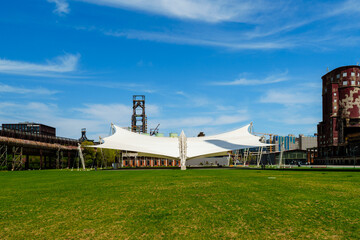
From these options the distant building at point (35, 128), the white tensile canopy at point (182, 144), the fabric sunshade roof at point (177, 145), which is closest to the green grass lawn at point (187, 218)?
the white tensile canopy at point (182, 144)

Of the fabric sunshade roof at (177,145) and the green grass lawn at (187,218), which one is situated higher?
the fabric sunshade roof at (177,145)

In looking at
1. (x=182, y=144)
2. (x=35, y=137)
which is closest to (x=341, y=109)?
(x=182, y=144)

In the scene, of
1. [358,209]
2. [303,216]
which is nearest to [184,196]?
[303,216]

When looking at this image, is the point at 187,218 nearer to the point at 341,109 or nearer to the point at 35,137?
the point at 35,137

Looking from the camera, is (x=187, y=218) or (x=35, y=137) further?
(x=35, y=137)

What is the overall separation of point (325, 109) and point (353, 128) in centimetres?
1043

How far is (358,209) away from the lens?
743cm

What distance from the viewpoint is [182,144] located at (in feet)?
140

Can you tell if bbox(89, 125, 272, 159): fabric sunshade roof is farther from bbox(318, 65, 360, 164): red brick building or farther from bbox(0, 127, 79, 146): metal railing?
bbox(318, 65, 360, 164): red brick building

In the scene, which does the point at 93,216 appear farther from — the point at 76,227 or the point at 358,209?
the point at 358,209

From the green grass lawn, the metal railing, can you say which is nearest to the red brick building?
the metal railing

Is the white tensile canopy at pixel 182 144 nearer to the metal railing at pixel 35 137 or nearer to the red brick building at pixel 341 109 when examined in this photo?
the metal railing at pixel 35 137

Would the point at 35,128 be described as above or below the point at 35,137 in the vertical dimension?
above

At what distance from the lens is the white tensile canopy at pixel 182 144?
47531 millimetres
